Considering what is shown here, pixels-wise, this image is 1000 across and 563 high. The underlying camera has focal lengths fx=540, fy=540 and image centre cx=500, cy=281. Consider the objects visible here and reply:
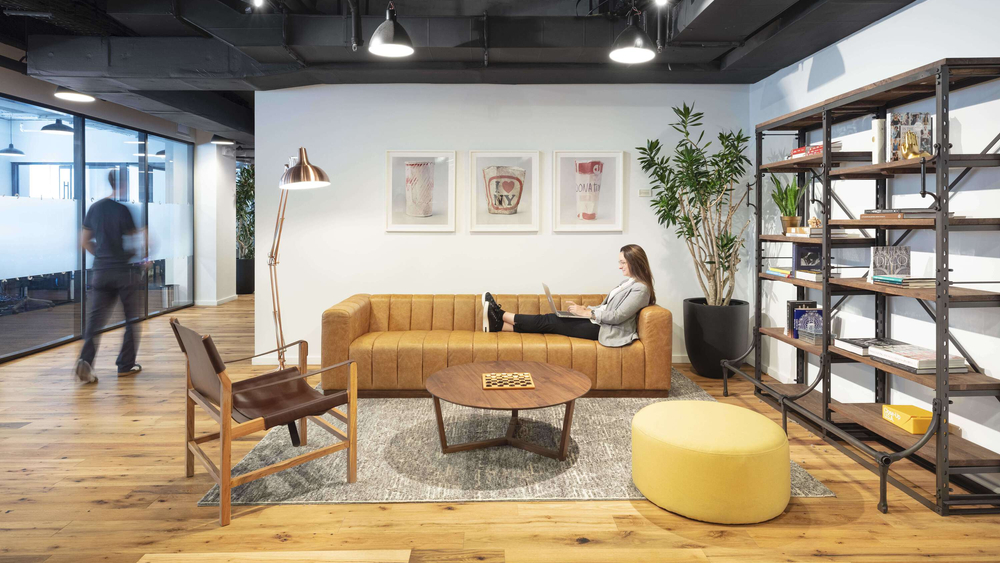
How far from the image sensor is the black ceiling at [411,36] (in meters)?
3.94

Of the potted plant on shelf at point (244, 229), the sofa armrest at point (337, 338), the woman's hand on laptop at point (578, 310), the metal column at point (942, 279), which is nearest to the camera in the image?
the metal column at point (942, 279)

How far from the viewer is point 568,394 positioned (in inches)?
119

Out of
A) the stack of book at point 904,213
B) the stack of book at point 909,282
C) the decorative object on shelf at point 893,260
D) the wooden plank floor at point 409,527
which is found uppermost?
the stack of book at point 904,213

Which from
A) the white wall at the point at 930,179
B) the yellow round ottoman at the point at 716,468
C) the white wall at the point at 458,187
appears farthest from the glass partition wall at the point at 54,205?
the white wall at the point at 930,179

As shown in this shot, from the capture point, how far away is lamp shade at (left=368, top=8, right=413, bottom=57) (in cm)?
355

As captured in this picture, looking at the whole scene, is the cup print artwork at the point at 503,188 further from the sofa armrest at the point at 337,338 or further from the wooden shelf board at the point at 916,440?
the wooden shelf board at the point at 916,440

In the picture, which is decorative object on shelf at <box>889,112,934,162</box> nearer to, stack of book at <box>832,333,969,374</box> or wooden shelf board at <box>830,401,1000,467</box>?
stack of book at <box>832,333,969,374</box>

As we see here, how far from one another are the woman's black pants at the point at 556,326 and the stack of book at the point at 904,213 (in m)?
2.11

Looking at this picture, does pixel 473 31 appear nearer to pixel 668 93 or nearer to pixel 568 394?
pixel 668 93

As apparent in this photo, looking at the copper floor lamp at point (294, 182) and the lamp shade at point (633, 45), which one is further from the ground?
the lamp shade at point (633, 45)

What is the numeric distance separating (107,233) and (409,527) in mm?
4373

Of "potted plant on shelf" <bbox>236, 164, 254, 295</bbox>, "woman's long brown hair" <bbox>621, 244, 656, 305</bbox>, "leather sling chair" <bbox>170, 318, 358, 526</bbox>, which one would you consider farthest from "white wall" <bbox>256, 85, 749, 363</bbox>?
"potted plant on shelf" <bbox>236, 164, 254, 295</bbox>

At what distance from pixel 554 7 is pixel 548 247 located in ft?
7.03

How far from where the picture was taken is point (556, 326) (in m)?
4.66
